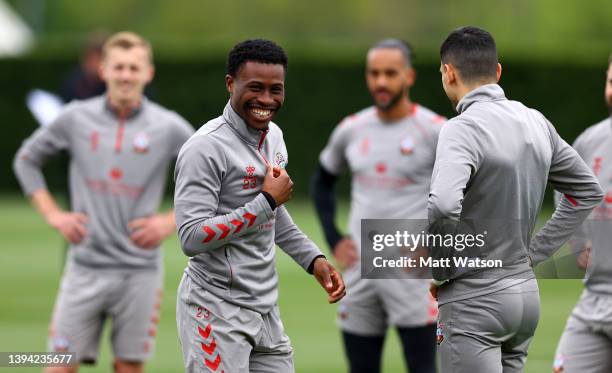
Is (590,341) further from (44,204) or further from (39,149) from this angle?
(39,149)

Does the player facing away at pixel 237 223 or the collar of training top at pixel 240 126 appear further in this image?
the collar of training top at pixel 240 126

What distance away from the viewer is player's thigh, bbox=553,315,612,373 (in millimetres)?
6582

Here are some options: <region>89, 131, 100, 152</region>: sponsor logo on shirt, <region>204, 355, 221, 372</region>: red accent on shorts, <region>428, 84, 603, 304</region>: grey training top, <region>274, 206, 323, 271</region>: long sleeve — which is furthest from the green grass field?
<region>89, 131, 100, 152</region>: sponsor logo on shirt

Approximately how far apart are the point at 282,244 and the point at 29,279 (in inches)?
378

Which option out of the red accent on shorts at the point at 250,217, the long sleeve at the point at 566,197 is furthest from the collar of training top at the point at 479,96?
the red accent on shorts at the point at 250,217

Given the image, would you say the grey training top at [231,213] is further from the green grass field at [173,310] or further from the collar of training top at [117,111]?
the collar of training top at [117,111]

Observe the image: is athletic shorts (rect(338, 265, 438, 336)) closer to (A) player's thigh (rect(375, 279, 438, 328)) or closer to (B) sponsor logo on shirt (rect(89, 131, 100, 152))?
(A) player's thigh (rect(375, 279, 438, 328))

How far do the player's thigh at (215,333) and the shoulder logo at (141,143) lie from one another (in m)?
2.42

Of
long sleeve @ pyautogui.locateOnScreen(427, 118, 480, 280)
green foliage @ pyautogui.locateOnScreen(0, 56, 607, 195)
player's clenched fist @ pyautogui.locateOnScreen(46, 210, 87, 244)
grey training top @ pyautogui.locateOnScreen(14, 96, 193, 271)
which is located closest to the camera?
long sleeve @ pyautogui.locateOnScreen(427, 118, 480, 280)

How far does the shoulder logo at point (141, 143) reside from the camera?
25.3 feet

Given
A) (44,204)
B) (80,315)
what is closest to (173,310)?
(44,204)

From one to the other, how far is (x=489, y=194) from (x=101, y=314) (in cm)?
341

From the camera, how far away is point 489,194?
5.13 meters

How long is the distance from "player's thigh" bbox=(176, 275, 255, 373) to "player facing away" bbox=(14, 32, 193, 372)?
2209 mm
